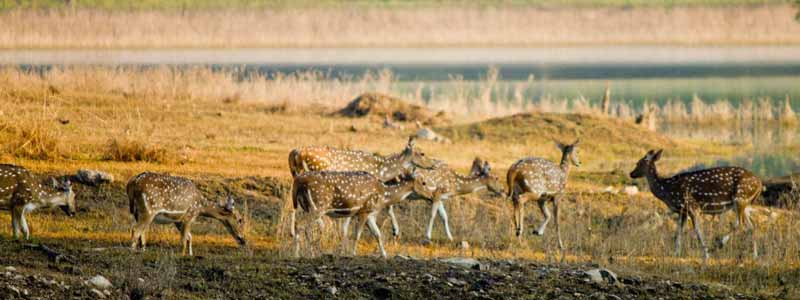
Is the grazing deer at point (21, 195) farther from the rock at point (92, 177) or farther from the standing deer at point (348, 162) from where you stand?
the rock at point (92, 177)

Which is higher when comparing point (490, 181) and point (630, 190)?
point (490, 181)

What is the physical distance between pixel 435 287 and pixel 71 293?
138 inches

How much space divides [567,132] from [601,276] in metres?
18.5

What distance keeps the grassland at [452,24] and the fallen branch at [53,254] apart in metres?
67.7

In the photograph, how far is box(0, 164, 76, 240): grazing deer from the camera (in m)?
14.5

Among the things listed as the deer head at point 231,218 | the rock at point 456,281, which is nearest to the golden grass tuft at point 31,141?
the deer head at point 231,218

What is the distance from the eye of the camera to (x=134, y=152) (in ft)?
70.9

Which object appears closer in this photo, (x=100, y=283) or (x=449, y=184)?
(x=100, y=283)

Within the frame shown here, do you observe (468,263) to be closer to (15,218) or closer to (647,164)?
(647,164)

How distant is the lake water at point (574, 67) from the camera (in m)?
44.9

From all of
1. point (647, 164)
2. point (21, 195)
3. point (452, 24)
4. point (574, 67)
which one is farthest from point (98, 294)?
point (452, 24)

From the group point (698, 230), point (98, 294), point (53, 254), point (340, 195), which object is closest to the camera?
point (98, 294)

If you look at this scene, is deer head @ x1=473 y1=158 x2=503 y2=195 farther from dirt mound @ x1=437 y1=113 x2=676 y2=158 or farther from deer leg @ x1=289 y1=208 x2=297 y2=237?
dirt mound @ x1=437 y1=113 x2=676 y2=158

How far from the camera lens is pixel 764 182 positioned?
77.2 feet
